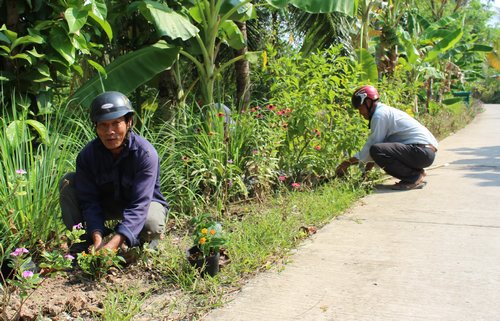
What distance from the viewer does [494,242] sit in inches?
188

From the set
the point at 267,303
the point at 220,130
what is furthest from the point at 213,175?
the point at 267,303

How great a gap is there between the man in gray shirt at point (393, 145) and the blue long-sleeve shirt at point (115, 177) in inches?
130

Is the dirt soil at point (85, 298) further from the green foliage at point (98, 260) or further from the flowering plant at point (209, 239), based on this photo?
the flowering plant at point (209, 239)

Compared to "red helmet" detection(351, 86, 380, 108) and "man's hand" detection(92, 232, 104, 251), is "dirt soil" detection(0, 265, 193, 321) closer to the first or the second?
"man's hand" detection(92, 232, 104, 251)

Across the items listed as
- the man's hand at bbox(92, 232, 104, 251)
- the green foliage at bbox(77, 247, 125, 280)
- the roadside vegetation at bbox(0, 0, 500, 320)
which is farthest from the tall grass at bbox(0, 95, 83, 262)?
the green foliage at bbox(77, 247, 125, 280)

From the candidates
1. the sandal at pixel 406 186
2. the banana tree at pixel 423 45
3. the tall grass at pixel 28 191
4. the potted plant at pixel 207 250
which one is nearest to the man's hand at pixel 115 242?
the potted plant at pixel 207 250

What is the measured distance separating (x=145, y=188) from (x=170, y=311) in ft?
3.63

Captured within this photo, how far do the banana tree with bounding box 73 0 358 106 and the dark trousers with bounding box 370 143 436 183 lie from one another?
183 centimetres

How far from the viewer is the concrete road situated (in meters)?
3.46

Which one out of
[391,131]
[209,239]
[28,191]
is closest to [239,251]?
[209,239]

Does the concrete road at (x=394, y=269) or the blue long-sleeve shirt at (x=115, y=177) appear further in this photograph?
the blue long-sleeve shirt at (x=115, y=177)

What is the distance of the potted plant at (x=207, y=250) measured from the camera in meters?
3.85

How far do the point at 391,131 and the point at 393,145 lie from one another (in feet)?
1.12

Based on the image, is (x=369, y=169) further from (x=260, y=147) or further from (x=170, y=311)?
(x=170, y=311)
